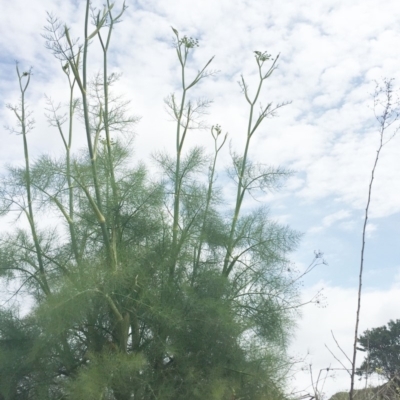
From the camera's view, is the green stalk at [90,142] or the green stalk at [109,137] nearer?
the green stalk at [90,142]

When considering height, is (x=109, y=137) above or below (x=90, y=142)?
above

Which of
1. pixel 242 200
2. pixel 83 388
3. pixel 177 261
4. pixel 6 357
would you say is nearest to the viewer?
pixel 83 388

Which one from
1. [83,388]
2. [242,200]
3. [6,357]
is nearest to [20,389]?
[6,357]

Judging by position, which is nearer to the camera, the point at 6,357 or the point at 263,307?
the point at 6,357

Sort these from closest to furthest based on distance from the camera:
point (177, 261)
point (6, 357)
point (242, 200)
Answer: point (6, 357), point (177, 261), point (242, 200)

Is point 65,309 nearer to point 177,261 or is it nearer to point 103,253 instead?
point 103,253

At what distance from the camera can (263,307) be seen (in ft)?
15.4

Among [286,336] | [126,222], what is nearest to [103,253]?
[126,222]

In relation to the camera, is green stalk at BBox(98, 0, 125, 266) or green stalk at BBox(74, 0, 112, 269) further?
green stalk at BBox(98, 0, 125, 266)

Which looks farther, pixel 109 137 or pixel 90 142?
pixel 109 137

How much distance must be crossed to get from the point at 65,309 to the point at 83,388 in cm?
48

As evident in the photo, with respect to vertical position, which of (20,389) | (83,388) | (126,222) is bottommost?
(83,388)

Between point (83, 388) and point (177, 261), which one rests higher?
point (177, 261)

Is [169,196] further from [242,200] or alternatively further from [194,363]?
[194,363]
